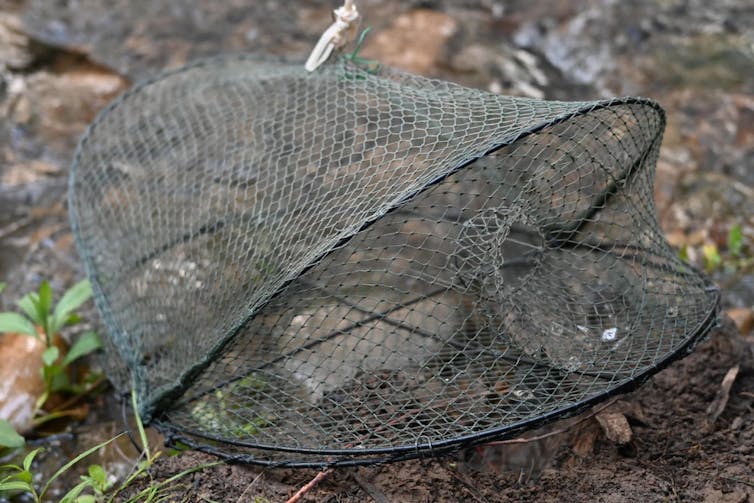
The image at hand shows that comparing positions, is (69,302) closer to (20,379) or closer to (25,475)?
(20,379)

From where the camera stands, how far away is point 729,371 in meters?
2.36

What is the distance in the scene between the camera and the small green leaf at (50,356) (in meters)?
2.64

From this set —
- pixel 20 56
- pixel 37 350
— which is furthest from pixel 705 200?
pixel 20 56

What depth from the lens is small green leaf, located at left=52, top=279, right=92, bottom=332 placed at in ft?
9.17

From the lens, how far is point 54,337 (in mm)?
2867

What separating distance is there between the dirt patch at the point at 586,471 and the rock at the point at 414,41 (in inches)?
106

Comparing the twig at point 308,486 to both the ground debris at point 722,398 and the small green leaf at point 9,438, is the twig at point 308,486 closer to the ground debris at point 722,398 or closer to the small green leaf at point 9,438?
the small green leaf at point 9,438

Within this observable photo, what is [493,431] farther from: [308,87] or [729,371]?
[308,87]

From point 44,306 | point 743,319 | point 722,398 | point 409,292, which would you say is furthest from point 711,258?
point 44,306

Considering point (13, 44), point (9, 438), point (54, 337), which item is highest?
point (13, 44)

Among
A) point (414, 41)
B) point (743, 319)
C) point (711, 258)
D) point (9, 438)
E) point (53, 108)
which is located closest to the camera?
point (9, 438)

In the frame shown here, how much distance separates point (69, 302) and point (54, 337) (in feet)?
0.55

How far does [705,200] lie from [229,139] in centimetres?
235

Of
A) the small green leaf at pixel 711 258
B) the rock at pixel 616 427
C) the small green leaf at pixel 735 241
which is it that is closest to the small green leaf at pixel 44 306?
the rock at pixel 616 427
